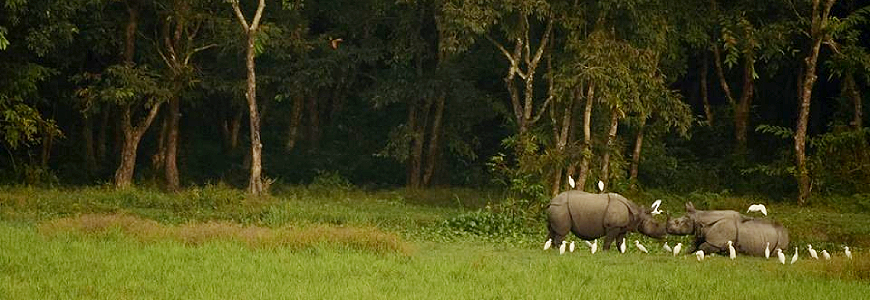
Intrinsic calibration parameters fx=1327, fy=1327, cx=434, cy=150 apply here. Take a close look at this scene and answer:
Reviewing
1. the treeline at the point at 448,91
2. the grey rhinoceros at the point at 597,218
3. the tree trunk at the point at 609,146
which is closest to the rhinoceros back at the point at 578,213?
the grey rhinoceros at the point at 597,218

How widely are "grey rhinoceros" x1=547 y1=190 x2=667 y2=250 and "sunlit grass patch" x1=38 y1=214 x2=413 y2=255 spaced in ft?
9.42

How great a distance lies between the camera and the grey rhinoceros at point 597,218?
2014 centimetres

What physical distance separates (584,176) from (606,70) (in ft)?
8.03

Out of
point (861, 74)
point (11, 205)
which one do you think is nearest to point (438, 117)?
point (861, 74)

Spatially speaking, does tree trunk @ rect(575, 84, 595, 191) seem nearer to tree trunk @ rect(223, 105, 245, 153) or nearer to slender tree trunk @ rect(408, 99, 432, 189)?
slender tree trunk @ rect(408, 99, 432, 189)

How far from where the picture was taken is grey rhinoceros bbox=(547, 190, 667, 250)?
20.1m

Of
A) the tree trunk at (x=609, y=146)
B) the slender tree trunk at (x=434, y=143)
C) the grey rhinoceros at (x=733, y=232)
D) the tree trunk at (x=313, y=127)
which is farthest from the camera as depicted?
the tree trunk at (x=313, y=127)

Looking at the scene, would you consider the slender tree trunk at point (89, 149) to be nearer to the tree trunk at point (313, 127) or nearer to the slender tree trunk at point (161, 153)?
the slender tree trunk at point (161, 153)

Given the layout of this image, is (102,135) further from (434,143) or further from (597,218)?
(597,218)

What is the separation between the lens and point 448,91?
32.2 metres

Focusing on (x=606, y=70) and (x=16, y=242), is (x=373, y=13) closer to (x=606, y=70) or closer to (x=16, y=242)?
(x=606, y=70)

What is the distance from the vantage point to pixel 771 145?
33.9 metres

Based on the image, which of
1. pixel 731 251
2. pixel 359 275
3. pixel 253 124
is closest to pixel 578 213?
pixel 731 251

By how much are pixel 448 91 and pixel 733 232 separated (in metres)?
13.6
